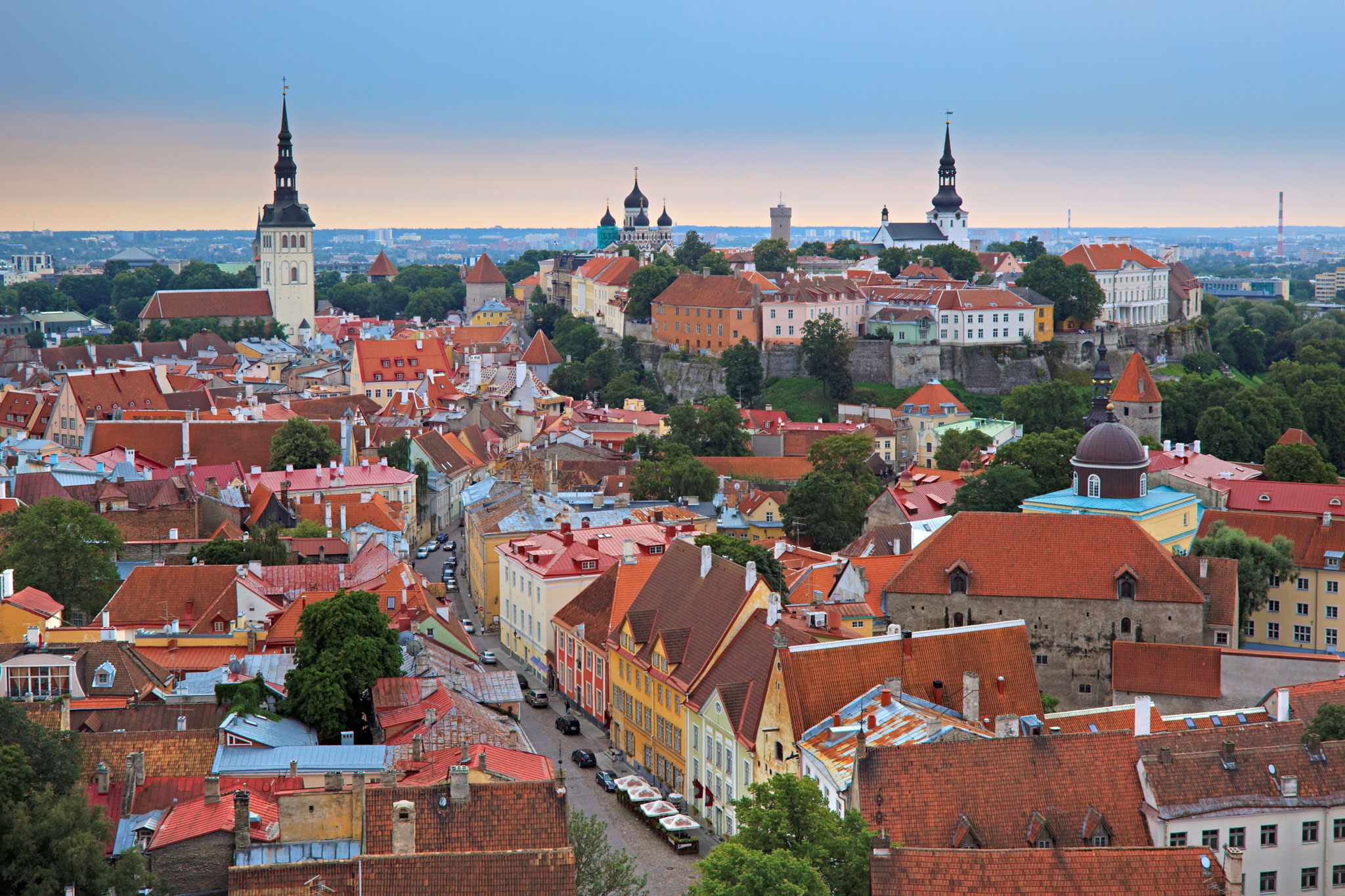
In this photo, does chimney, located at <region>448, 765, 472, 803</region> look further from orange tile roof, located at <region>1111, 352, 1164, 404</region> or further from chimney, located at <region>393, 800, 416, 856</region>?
orange tile roof, located at <region>1111, 352, 1164, 404</region>

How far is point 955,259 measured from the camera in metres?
119

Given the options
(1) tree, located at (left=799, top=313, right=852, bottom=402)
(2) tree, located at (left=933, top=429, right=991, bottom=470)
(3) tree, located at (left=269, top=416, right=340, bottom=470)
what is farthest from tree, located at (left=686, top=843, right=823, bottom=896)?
(1) tree, located at (left=799, top=313, right=852, bottom=402)

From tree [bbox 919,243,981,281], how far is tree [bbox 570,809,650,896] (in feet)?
296

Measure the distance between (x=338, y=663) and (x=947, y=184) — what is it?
10730 centimetres

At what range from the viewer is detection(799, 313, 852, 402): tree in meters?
99.0

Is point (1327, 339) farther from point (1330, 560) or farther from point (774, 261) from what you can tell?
point (1330, 560)

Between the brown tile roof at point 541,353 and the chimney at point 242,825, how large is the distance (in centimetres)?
9069

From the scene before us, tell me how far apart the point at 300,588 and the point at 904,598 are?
58.6 feet

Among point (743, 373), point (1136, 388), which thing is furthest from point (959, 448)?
point (743, 373)

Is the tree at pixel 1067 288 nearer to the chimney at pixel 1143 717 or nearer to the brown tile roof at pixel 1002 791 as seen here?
the chimney at pixel 1143 717

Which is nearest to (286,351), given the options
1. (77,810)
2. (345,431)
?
(345,431)

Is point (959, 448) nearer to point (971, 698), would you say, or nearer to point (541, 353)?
Result: point (541, 353)

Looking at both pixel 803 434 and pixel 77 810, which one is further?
pixel 803 434

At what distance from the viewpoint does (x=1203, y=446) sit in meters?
86.8
